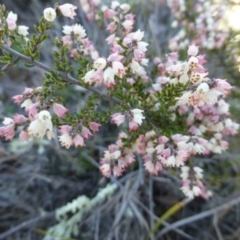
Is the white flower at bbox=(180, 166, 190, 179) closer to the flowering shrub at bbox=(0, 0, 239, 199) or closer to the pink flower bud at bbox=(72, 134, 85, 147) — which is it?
the flowering shrub at bbox=(0, 0, 239, 199)

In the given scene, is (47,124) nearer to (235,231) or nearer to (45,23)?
(45,23)

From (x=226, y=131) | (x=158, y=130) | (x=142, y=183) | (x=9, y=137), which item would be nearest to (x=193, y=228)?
(x=142, y=183)

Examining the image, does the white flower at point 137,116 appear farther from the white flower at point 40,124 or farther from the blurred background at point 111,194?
the blurred background at point 111,194

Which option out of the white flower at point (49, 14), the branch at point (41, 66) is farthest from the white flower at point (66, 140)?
the white flower at point (49, 14)

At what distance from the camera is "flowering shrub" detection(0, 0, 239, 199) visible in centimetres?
102

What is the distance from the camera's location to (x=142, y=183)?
2064mm

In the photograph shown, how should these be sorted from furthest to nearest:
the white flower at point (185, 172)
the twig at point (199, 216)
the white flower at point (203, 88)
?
the twig at point (199, 216), the white flower at point (185, 172), the white flower at point (203, 88)

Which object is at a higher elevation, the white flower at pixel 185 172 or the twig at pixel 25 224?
the white flower at pixel 185 172

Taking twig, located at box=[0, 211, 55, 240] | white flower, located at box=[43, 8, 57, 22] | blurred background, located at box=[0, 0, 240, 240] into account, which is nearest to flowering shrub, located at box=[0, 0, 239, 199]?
white flower, located at box=[43, 8, 57, 22]

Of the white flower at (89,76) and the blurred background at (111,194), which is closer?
the white flower at (89,76)

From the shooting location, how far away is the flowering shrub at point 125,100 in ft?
3.35

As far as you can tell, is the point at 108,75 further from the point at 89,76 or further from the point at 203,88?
the point at 203,88

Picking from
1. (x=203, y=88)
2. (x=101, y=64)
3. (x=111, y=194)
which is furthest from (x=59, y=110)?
(x=111, y=194)

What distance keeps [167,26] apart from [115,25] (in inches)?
77.1
